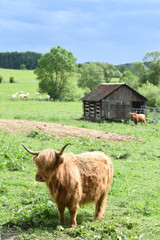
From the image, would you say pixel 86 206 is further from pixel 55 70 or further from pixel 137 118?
pixel 55 70

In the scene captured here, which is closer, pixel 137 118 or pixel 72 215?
pixel 72 215

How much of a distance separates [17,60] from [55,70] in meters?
77.5

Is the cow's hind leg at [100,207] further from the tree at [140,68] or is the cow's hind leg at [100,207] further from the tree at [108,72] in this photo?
the tree at [108,72]

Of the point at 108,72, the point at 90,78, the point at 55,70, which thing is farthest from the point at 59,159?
the point at 108,72

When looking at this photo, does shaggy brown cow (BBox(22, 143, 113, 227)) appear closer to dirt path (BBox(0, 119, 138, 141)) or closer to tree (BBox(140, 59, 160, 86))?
dirt path (BBox(0, 119, 138, 141))

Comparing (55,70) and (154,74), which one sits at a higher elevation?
(55,70)

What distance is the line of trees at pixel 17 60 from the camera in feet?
444

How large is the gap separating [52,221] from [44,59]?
62.7 m

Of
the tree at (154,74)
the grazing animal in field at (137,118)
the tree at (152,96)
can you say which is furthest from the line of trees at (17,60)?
the grazing animal in field at (137,118)

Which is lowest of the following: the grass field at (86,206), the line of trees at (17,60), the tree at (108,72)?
the grass field at (86,206)

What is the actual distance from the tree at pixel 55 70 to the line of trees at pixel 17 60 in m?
69.8

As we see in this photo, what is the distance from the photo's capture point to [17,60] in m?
138

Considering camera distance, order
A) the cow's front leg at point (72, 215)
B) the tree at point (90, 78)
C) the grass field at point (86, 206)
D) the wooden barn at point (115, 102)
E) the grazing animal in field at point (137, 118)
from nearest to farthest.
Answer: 1. the grass field at point (86, 206)
2. the cow's front leg at point (72, 215)
3. the grazing animal in field at point (137, 118)
4. the wooden barn at point (115, 102)
5. the tree at point (90, 78)

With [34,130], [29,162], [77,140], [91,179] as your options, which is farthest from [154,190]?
[34,130]
